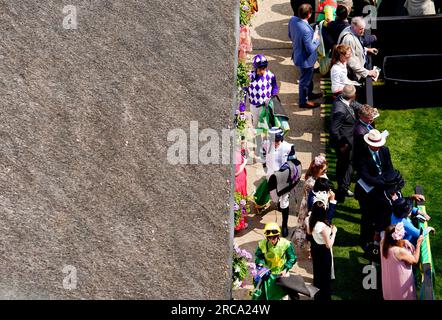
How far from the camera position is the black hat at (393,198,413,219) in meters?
14.8

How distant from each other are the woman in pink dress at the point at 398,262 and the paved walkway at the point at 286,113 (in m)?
1.54

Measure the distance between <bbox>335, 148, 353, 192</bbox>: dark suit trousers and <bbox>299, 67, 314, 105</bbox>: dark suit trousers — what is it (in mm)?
2110

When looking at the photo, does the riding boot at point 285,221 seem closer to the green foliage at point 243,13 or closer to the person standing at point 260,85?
the person standing at point 260,85

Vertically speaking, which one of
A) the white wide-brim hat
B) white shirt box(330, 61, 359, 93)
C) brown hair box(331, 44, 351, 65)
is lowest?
the white wide-brim hat

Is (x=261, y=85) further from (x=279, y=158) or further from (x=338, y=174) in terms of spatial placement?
(x=338, y=174)

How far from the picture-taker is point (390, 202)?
1545 cm

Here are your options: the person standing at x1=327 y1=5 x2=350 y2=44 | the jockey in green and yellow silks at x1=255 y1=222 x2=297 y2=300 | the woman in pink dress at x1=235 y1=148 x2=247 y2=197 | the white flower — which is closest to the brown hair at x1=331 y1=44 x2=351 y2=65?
the person standing at x1=327 y1=5 x2=350 y2=44

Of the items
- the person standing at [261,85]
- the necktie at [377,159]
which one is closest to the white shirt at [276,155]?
the person standing at [261,85]

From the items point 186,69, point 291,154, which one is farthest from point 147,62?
point 291,154

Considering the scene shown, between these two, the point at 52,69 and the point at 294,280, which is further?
the point at 52,69

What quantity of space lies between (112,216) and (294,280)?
244 centimetres

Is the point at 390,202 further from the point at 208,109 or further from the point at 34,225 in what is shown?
the point at 34,225

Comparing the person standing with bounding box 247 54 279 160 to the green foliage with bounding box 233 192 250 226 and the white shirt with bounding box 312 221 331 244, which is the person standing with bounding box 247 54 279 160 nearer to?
the green foliage with bounding box 233 192 250 226

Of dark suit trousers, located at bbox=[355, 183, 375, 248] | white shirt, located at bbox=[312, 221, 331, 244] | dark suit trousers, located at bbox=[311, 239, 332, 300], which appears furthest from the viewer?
dark suit trousers, located at bbox=[355, 183, 375, 248]
